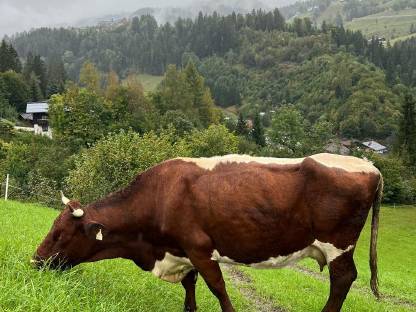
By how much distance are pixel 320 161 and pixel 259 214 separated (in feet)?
4.41

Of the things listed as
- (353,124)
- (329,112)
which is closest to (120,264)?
(353,124)

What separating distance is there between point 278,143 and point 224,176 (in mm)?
107226

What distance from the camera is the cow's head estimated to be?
29.0 ft

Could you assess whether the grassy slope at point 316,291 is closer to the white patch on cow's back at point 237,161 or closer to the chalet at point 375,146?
the white patch on cow's back at point 237,161

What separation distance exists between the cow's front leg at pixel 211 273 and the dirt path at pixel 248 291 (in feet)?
9.15

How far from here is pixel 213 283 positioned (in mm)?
8297

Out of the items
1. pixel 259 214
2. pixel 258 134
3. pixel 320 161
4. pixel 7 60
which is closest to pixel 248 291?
pixel 259 214

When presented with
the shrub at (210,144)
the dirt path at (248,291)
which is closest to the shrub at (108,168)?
the shrub at (210,144)

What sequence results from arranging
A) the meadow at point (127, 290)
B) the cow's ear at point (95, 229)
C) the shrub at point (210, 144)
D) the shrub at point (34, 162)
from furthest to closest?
the shrub at point (210, 144)
the shrub at point (34, 162)
the cow's ear at point (95, 229)
the meadow at point (127, 290)

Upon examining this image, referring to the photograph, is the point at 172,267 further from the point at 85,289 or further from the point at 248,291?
→ the point at 248,291

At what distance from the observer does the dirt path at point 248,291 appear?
11234mm

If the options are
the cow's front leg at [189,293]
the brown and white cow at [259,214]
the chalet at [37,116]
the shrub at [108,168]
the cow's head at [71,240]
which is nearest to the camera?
the brown and white cow at [259,214]

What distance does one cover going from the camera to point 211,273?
8273 mm

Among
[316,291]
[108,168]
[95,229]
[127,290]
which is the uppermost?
[95,229]
